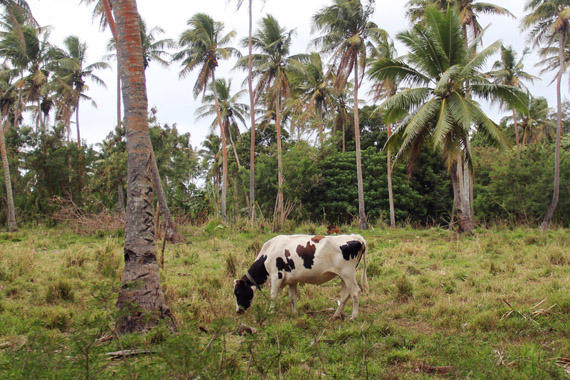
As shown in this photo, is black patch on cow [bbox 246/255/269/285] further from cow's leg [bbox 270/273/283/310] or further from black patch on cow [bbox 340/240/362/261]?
black patch on cow [bbox 340/240/362/261]

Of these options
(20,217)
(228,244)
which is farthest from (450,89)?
(20,217)

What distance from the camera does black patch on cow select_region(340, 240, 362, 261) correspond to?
7.18m

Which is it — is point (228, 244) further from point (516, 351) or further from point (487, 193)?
point (487, 193)

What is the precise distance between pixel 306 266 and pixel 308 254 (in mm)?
189

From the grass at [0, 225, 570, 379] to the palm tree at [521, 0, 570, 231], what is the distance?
12351 mm

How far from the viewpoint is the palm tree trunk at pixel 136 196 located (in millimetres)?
5883

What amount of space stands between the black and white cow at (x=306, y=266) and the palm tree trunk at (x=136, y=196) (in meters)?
1.69

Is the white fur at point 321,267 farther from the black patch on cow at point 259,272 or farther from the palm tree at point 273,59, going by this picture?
the palm tree at point 273,59

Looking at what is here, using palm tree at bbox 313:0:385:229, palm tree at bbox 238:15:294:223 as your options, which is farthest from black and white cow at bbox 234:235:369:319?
palm tree at bbox 238:15:294:223

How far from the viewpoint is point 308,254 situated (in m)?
7.26

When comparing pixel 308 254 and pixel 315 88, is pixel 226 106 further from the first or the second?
pixel 308 254

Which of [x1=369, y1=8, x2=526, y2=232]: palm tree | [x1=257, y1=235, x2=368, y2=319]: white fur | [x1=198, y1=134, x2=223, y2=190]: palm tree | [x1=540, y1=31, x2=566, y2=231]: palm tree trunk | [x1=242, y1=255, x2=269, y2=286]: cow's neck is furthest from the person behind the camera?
[x1=198, y1=134, x2=223, y2=190]: palm tree

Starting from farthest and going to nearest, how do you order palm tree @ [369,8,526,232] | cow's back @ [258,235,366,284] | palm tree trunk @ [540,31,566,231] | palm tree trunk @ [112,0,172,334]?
1. palm tree trunk @ [540,31,566,231]
2. palm tree @ [369,8,526,232]
3. cow's back @ [258,235,366,284]
4. palm tree trunk @ [112,0,172,334]

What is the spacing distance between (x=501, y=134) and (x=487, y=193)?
13.9 metres
